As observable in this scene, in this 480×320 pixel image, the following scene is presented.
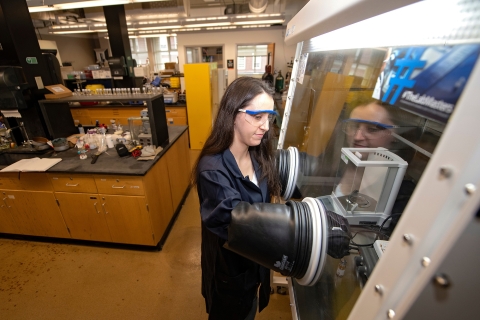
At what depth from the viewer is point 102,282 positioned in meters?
1.89

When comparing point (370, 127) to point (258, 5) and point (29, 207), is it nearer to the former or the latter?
point (29, 207)

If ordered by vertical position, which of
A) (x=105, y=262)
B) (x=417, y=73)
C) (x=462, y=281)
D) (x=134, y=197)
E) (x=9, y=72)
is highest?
(x=417, y=73)

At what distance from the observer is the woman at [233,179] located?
2.61ft

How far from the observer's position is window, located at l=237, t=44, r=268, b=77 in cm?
783

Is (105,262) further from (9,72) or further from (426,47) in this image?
(426,47)

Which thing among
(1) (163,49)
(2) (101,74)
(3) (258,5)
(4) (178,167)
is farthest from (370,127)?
(1) (163,49)

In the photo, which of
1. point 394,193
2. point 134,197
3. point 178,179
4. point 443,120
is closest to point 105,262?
point 134,197

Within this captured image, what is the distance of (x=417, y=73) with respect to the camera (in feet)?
1.31

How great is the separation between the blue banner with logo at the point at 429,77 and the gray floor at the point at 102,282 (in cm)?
179

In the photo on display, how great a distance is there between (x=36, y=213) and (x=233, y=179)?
2.31 metres

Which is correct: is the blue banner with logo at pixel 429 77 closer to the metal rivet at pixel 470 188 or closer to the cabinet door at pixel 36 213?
the metal rivet at pixel 470 188

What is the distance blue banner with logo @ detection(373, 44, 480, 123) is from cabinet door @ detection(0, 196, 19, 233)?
308 cm

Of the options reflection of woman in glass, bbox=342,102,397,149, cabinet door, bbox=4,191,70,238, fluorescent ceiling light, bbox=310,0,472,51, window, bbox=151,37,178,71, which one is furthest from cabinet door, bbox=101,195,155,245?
window, bbox=151,37,178,71

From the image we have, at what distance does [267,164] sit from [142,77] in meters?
5.12
